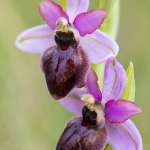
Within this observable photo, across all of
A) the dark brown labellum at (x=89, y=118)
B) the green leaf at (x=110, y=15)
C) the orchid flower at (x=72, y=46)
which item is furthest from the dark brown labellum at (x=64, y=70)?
the green leaf at (x=110, y=15)

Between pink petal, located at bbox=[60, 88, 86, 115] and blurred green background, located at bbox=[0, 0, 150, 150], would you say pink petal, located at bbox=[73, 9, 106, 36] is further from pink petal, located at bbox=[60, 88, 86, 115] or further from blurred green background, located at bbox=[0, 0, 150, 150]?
blurred green background, located at bbox=[0, 0, 150, 150]

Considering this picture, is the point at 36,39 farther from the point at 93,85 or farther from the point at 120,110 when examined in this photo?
the point at 120,110

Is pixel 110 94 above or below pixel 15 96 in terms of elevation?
above

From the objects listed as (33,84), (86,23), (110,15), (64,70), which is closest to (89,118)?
(64,70)

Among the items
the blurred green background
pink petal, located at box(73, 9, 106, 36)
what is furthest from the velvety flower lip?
the blurred green background

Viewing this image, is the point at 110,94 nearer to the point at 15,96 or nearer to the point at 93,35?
the point at 93,35

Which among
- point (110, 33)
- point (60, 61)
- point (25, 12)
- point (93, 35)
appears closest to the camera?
point (60, 61)

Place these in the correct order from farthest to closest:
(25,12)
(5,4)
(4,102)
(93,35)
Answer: (25,12) → (5,4) → (4,102) → (93,35)

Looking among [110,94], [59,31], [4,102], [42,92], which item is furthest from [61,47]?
[42,92]
